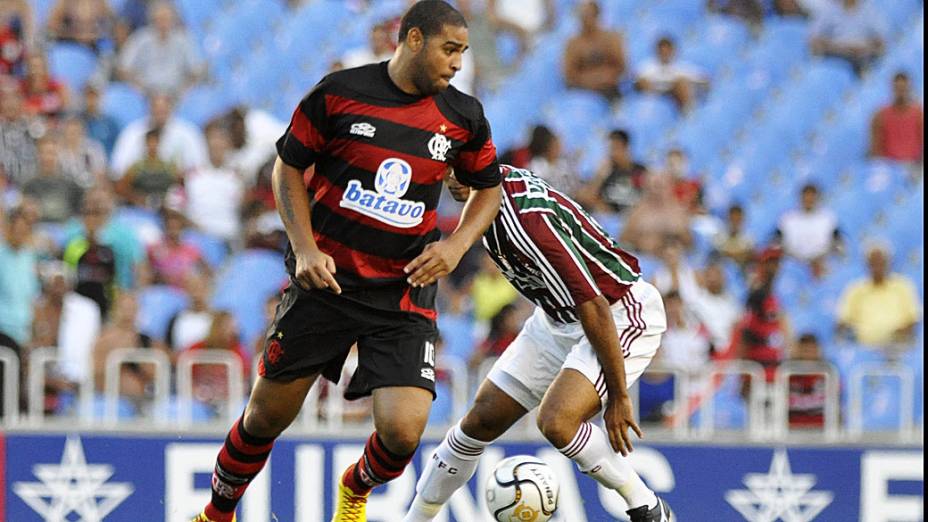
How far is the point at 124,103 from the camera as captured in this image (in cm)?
1491

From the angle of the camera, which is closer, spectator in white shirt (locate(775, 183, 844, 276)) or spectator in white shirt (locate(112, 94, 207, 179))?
spectator in white shirt (locate(775, 183, 844, 276))

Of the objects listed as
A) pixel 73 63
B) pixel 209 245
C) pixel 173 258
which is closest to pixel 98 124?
pixel 73 63

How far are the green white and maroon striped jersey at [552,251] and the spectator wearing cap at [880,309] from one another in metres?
4.82

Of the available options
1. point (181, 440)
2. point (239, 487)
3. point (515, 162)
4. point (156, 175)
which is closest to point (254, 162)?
point (156, 175)

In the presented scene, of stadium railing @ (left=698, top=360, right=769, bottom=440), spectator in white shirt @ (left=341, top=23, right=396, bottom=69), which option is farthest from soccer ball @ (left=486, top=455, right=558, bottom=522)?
spectator in white shirt @ (left=341, top=23, right=396, bottom=69)

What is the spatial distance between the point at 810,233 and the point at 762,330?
1913 mm

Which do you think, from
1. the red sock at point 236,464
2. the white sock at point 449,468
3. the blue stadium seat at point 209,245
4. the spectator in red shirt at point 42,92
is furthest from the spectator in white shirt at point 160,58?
the red sock at point 236,464

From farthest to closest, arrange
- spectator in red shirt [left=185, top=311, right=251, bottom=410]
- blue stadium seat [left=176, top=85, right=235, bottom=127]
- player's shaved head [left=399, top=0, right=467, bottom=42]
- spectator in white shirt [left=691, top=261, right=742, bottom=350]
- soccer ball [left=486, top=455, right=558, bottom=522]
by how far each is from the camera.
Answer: blue stadium seat [left=176, top=85, right=235, bottom=127] → spectator in white shirt [left=691, top=261, right=742, bottom=350] → spectator in red shirt [left=185, top=311, right=251, bottom=410] → soccer ball [left=486, top=455, right=558, bottom=522] → player's shaved head [left=399, top=0, right=467, bottom=42]

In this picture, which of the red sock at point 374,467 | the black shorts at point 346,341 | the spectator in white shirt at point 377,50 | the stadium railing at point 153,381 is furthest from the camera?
the spectator in white shirt at point 377,50

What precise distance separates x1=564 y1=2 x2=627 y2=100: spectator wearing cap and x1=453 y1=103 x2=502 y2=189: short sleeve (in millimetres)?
7759

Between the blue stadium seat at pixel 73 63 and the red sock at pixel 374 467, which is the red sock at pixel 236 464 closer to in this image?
the red sock at pixel 374 467

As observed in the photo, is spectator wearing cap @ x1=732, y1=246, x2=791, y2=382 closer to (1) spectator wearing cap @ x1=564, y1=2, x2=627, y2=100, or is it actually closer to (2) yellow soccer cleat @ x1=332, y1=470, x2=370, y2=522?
(1) spectator wearing cap @ x1=564, y1=2, x2=627, y2=100

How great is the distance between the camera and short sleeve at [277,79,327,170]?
696cm

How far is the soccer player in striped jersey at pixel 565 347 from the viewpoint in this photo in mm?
7457
